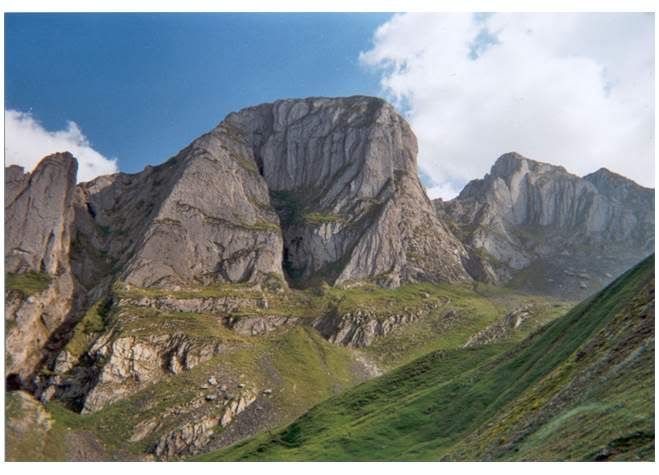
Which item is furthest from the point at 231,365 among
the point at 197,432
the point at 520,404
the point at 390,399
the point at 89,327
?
the point at 520,404

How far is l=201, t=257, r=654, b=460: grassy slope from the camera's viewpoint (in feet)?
112

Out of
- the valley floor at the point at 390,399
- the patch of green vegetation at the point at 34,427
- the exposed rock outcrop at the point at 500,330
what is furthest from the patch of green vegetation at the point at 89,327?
the exposed rock outcrop at the point at 500,330

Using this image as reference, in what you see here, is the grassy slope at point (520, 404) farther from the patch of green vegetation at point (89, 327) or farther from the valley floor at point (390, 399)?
the patch of green vegetation at point (89, 327)

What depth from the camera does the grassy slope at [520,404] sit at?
3416 centimetres

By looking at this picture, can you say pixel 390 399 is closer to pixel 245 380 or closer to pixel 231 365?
pixel 245 380

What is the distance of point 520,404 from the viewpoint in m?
50.8

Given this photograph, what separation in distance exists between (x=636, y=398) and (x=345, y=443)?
4959 centimetres

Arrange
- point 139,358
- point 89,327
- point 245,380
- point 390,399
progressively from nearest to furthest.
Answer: point 390,399 → point 245,380 → point 139,358 → point 89,327

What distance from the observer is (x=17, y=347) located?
177375 mm

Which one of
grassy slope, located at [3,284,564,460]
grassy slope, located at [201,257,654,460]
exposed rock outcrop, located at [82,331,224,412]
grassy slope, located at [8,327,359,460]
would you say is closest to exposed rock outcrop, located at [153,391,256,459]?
grassy slope, located at [8,327,359,460]

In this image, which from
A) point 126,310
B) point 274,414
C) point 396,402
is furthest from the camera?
point 126,310

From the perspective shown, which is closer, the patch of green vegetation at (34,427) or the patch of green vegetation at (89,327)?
the patch of green vegetation at (34,427)
